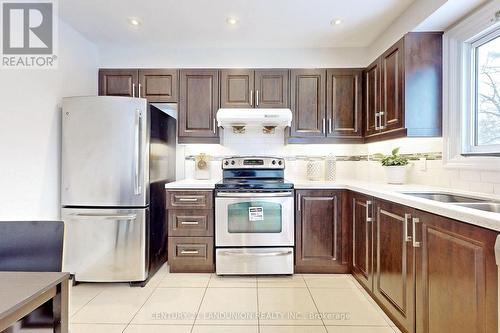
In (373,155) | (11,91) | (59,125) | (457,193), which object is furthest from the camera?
(373,155)

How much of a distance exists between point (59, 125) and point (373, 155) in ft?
10.4

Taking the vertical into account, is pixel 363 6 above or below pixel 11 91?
above

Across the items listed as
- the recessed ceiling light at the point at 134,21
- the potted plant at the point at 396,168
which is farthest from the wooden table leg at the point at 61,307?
the potted plant at the point at 396,168

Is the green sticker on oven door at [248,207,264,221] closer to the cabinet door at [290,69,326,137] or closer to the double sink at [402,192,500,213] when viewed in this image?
the cabinet door at [290,69,326,137]

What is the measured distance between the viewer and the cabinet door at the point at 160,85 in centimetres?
318

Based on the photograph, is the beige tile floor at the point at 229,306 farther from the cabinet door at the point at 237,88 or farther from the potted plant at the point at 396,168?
the cabinet door at the point at 237,88

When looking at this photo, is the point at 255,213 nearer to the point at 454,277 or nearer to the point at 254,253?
the point at 254,253

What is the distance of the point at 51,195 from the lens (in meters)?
2.46

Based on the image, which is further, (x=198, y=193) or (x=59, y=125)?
(x=198, y=193)

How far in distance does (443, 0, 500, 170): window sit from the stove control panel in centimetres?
153

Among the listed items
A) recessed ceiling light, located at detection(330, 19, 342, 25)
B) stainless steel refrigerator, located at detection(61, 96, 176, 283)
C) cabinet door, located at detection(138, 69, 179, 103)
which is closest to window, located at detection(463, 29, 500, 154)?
recessed ceiling light, located at detection(330, 19, 342, 25)

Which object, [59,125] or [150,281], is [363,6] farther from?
[150,281]

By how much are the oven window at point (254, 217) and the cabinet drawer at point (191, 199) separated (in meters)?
0.23

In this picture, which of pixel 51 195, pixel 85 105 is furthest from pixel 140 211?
pixel 85 105
